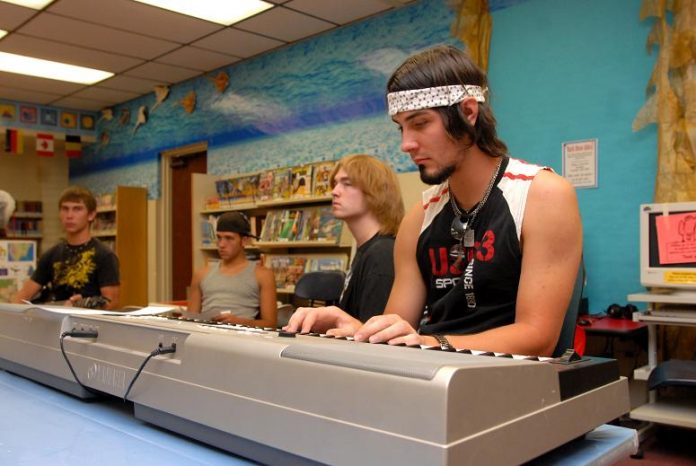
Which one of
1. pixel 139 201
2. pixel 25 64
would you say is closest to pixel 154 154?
pixel 139 201

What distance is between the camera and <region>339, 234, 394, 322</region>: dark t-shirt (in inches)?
82.3

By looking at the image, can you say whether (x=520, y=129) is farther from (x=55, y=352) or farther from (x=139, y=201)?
(x=139, y=201)

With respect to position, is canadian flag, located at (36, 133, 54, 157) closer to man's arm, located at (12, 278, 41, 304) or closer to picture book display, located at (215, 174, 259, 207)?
picture book display, located at (215, 174, 259, 207)

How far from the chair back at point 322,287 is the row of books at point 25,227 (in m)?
6.82

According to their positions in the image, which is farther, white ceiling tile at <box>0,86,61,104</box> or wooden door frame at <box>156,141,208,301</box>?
wooden door frame at <box>156,141,208,301</box>

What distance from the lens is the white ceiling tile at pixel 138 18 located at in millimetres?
4301

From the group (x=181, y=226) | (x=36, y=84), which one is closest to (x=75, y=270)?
(x=181, y=226)

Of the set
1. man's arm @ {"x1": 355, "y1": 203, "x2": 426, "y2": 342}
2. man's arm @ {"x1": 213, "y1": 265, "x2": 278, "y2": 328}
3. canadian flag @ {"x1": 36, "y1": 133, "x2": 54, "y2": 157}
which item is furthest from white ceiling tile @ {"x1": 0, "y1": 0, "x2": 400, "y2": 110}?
man's arm @ {"x1": 355, "y1": 203, "x2": 426, "y2": 342}

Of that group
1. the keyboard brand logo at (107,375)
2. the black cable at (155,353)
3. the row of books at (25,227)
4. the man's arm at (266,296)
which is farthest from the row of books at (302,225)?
the row of books at (25,227)

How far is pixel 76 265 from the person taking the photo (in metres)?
2.82

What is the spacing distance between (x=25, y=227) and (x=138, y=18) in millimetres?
5101

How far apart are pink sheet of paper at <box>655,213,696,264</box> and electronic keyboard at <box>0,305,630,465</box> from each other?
224cm

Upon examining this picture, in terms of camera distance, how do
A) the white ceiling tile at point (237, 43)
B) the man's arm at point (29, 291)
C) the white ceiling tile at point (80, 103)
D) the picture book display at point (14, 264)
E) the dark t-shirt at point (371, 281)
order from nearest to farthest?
the dark t-shirt at point (371, 281)
the man's arm at point (29, 291)
the picture book display at point (14, 264)
the white ceiling tile at point (237, 43)
the white ceiling tile at point (80, 103)

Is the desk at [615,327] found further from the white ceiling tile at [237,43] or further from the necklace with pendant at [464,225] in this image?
the white ceiling tile at [237,43]
